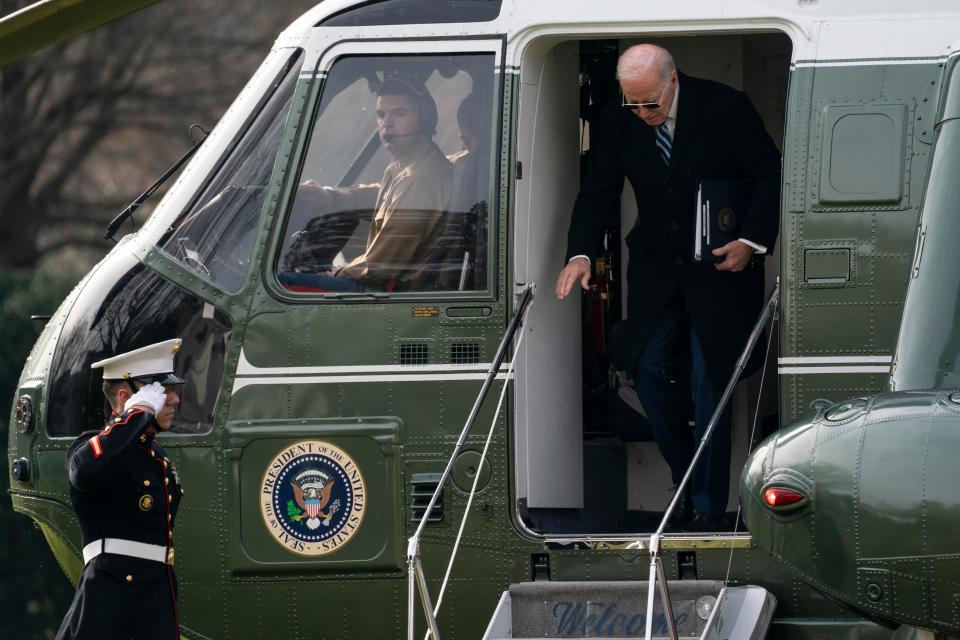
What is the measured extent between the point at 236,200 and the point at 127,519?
1.52 metres

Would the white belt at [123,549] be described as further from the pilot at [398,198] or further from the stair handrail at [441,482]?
the pilot at [398,198]

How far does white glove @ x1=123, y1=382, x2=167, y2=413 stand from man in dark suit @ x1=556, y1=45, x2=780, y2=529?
1.67 metres

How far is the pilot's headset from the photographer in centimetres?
680

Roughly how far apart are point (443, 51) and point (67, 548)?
8.37ft

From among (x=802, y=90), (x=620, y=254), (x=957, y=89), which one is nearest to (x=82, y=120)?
Result: (x=620, y=254)

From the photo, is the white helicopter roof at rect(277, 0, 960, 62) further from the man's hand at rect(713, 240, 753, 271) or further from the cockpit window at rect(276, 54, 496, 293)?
the man's hand at rect(713, 240, 753, 271)

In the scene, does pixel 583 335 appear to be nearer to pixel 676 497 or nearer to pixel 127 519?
pixel 676 497

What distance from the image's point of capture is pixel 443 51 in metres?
6.76

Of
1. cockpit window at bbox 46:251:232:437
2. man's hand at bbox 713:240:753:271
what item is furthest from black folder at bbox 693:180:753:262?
cockpit window at bbox 46:251:232:437

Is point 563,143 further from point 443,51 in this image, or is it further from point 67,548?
point 67,548

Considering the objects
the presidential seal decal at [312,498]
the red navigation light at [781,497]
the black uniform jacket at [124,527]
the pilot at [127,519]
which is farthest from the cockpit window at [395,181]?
the red navigation light at [781,497]

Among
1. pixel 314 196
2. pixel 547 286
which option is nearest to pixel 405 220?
pixel 314 196

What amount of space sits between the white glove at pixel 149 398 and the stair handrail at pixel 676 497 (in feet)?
6.01

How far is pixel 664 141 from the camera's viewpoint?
695cm
